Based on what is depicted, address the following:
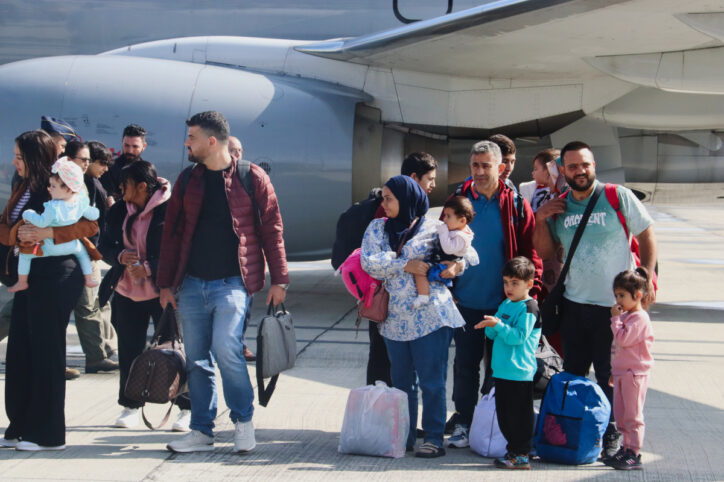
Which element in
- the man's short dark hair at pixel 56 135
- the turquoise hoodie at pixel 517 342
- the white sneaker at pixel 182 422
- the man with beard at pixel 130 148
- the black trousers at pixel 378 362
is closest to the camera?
the turquoise hoodie at pixel 517 342

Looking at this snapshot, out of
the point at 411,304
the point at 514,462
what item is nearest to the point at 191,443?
the point at 411,304

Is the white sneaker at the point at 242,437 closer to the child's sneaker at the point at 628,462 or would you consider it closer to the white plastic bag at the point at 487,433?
the white plastic bag at the point at 487,433

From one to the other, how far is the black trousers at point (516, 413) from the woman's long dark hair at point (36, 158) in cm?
265

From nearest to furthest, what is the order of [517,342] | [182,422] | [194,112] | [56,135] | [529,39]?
1. [517,342]
2. [182,422]
3. [56,135]
4. [529,39]
5. [194,112]

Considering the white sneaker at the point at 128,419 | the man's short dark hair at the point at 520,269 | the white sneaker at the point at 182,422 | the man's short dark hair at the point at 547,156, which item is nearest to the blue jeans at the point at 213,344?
the white sneaker at the point at 182,422

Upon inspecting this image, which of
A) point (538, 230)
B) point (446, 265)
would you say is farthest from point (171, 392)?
point (538, 230)

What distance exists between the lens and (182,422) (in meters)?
4.83

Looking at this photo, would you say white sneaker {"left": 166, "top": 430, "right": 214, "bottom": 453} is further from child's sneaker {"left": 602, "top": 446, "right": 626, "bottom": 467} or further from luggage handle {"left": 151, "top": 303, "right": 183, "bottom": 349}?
child's sneaker {"left": 602, "top": 446, "right": 626, "bottom": 467}

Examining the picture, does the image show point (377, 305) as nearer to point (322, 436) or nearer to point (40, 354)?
point (322, 436)

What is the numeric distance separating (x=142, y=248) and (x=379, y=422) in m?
1.79

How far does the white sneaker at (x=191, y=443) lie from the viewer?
4367 mm

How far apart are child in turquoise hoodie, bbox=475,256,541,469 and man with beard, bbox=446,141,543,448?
1.02 feet

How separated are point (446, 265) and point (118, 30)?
702 cm

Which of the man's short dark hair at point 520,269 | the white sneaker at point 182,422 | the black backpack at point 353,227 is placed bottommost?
the white sneaker at point 182,422
